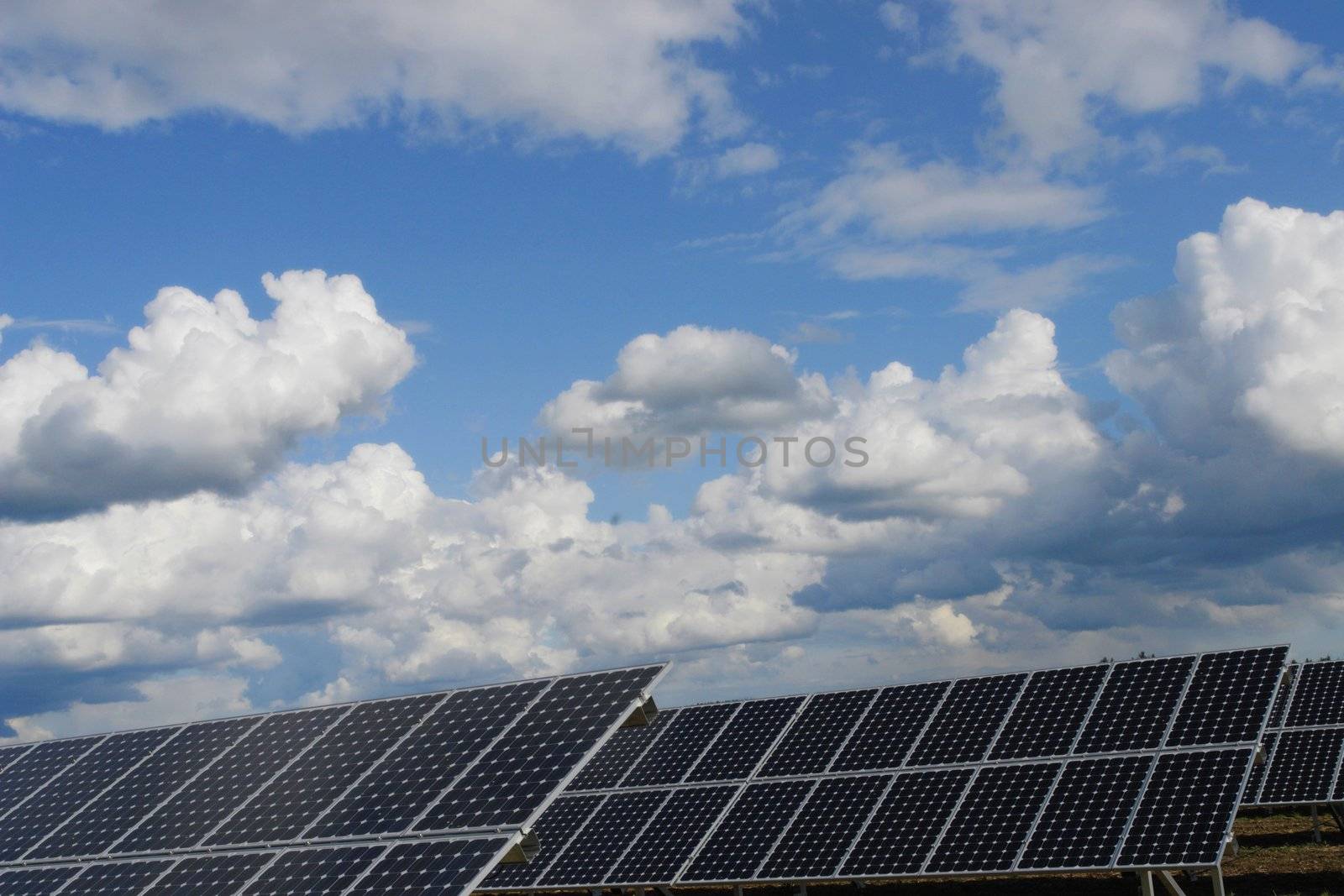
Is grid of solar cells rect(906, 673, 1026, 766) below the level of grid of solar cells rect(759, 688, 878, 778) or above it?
below

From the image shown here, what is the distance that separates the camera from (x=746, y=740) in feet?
131

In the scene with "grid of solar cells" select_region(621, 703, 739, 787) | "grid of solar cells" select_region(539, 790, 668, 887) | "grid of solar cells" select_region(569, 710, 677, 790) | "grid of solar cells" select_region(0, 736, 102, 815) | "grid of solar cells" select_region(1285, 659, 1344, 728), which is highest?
"grid of solar cells" select_region(0, 736, 102, 815)

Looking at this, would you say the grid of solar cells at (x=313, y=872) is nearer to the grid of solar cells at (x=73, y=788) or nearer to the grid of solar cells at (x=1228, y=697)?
the grid of solar cells at (x=73, y=788)

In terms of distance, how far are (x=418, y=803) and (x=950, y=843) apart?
13591mm

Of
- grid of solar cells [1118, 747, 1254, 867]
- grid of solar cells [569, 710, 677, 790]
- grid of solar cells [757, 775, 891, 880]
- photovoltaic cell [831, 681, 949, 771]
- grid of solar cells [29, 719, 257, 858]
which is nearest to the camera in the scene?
grid of solar cells [1118, 747, 1254, 867]

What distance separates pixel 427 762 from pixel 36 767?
19.6 m

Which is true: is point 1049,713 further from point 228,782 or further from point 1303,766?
point 228,782

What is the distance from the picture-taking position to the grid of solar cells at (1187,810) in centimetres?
2752

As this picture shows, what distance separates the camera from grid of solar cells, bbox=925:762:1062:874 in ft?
97.8

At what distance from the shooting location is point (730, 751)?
39.4 m

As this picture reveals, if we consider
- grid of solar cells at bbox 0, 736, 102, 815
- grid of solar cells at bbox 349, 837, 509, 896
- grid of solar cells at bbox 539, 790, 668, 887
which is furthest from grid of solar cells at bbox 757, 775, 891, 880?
grid of solar cells at bbox 0, 736, 102, 815

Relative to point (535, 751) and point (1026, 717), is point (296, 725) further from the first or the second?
point (1026, 717)

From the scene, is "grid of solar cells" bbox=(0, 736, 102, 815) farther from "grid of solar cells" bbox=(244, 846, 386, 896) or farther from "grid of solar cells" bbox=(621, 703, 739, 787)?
"grid of solar cells" bbox=(621, 703, 739, 787)

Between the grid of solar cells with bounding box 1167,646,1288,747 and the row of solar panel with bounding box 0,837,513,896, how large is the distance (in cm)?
1864
